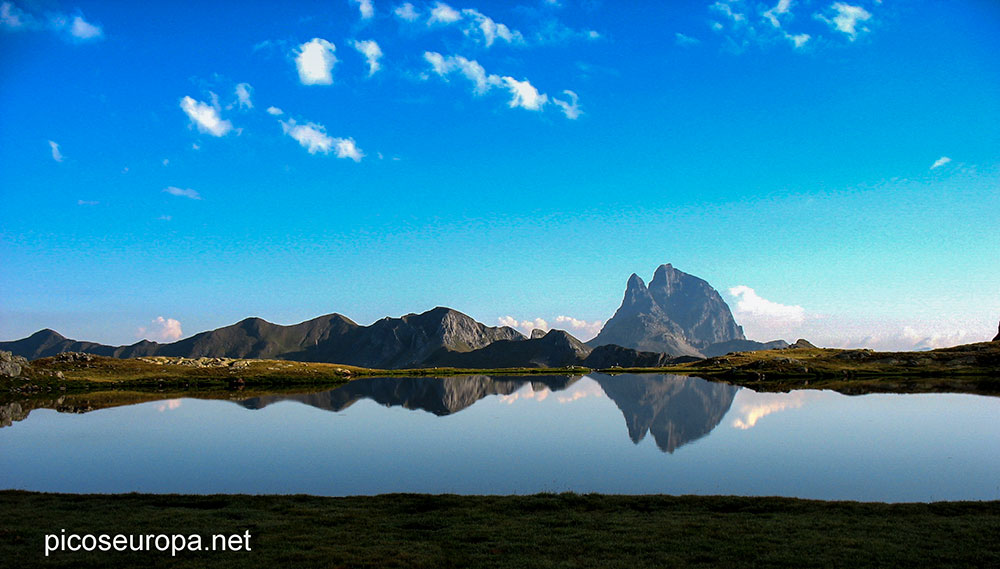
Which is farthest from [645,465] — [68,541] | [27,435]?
[27,435]

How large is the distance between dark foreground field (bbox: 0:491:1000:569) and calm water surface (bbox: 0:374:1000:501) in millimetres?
5262

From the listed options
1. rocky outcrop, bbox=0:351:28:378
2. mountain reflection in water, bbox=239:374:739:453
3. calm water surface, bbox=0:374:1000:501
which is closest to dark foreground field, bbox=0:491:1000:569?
calm water surface, bbox=0:374:1000:501

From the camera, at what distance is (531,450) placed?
161 ft

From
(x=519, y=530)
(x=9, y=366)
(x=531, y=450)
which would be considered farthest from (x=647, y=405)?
(x=9, y=366)

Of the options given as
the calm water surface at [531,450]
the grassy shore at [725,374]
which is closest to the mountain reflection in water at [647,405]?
the calm water surface at [531,450]

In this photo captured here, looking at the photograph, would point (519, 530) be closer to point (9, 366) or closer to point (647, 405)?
point (647, 405)

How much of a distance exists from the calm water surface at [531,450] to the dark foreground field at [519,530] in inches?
207

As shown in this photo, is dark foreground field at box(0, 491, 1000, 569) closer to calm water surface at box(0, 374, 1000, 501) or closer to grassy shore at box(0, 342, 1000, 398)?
calm water surface at box(0, 374, 1000, 501)

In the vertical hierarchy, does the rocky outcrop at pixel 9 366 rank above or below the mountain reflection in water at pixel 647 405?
above

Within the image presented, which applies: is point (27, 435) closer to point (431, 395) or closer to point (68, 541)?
point (68, 541)

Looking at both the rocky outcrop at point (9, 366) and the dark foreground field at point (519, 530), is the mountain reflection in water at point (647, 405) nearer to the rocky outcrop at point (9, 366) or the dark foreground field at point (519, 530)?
the dark foreground field at point (519, 530)

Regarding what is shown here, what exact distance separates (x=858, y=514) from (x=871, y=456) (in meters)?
21.8

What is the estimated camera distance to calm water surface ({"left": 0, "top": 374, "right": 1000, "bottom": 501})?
35344 mm

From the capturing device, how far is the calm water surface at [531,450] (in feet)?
116
